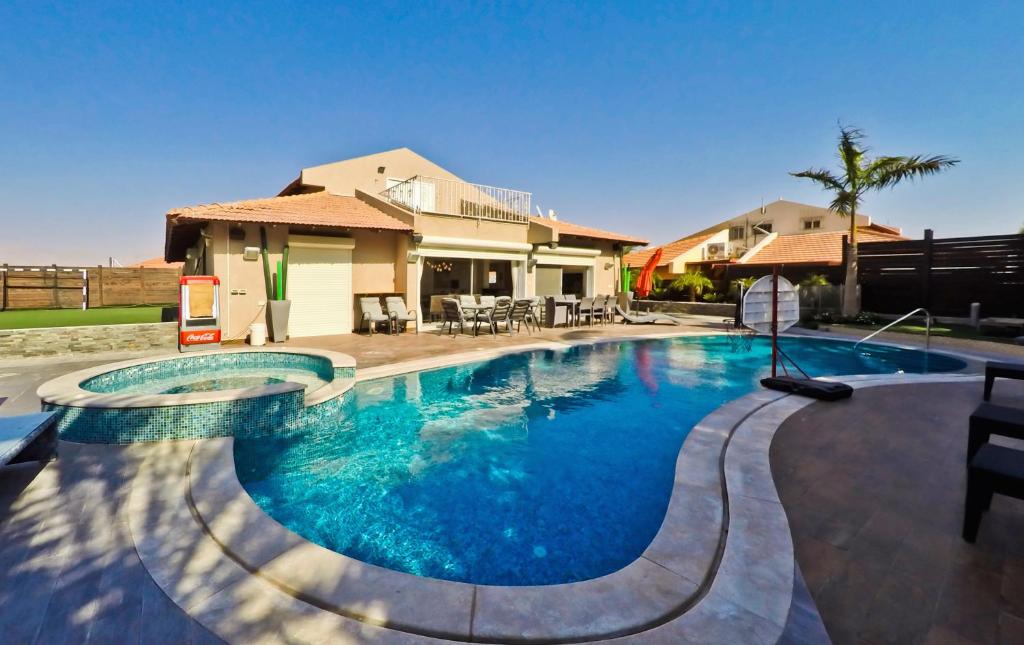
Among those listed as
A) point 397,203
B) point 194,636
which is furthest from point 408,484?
point 397,203

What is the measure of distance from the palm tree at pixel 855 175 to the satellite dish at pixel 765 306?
12.2 m

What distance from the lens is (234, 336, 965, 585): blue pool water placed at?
3.35 metres

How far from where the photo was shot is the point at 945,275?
1677 cm

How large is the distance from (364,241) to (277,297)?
3431 millimetres

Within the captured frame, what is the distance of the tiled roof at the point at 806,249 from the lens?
2270 centimetres

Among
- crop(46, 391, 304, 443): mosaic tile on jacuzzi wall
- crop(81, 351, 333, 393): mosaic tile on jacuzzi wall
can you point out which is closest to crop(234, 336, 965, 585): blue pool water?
crop(46, 391, 304, 443): mosaic tile on jacuzzi wall

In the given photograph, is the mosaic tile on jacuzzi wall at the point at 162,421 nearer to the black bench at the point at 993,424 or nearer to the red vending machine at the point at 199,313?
the red vending machine at the point at 199,313

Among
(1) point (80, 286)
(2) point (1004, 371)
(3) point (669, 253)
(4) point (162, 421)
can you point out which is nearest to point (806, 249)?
(3) point (669, 253)

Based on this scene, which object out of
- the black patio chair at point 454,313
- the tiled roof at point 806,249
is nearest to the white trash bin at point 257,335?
the black patio chair at point 454,313

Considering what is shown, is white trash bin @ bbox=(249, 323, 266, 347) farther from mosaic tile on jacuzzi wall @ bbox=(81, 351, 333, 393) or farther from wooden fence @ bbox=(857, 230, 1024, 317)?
wooden fence @ bbox=(857, 230, 1024, 317)

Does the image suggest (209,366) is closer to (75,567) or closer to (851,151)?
(75,567)

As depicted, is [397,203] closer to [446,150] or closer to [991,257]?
[446,150]

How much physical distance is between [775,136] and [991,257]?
8.66 metres

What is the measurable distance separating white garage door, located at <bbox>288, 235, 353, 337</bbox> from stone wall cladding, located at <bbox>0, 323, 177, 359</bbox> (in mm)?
3005
